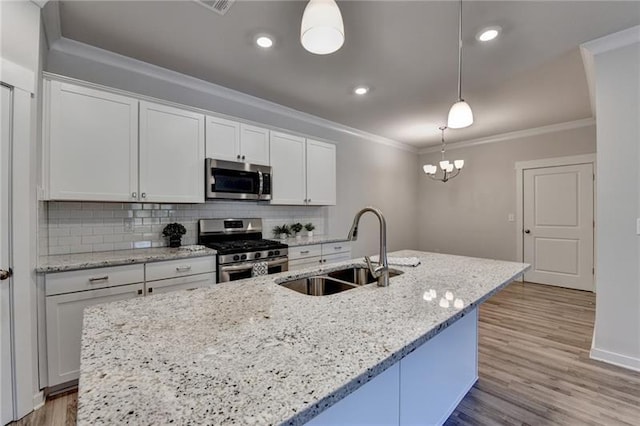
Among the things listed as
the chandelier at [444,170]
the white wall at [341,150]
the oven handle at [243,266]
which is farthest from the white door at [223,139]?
the chandelier at [444,170]

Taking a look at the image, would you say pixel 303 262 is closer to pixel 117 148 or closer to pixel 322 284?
pixel 322 284

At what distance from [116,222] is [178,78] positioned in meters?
1.47

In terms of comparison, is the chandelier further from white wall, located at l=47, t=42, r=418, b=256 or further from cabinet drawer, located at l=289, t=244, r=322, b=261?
cabinet drawer, located at l=289, t=244, r=322, b=261

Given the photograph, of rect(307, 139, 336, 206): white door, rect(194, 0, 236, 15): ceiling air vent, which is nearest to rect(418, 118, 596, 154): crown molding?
rect(307, 139, 336, 206): white door

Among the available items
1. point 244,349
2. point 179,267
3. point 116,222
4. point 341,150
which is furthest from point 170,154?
point 341,150

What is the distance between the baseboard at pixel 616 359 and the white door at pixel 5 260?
4.05 m

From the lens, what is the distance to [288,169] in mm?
3484

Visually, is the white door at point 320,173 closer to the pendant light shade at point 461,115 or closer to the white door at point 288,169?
the white door at point 288,169

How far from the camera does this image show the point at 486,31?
215 centimetres

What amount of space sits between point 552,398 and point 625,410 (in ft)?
1.23

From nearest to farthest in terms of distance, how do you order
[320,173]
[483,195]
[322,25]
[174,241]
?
[322,25] → [174,241] → [320,173] → [483,195]

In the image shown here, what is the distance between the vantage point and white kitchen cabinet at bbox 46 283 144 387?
1861 mm

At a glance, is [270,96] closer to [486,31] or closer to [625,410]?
[486,31]

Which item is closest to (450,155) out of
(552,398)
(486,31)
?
(486,31)
